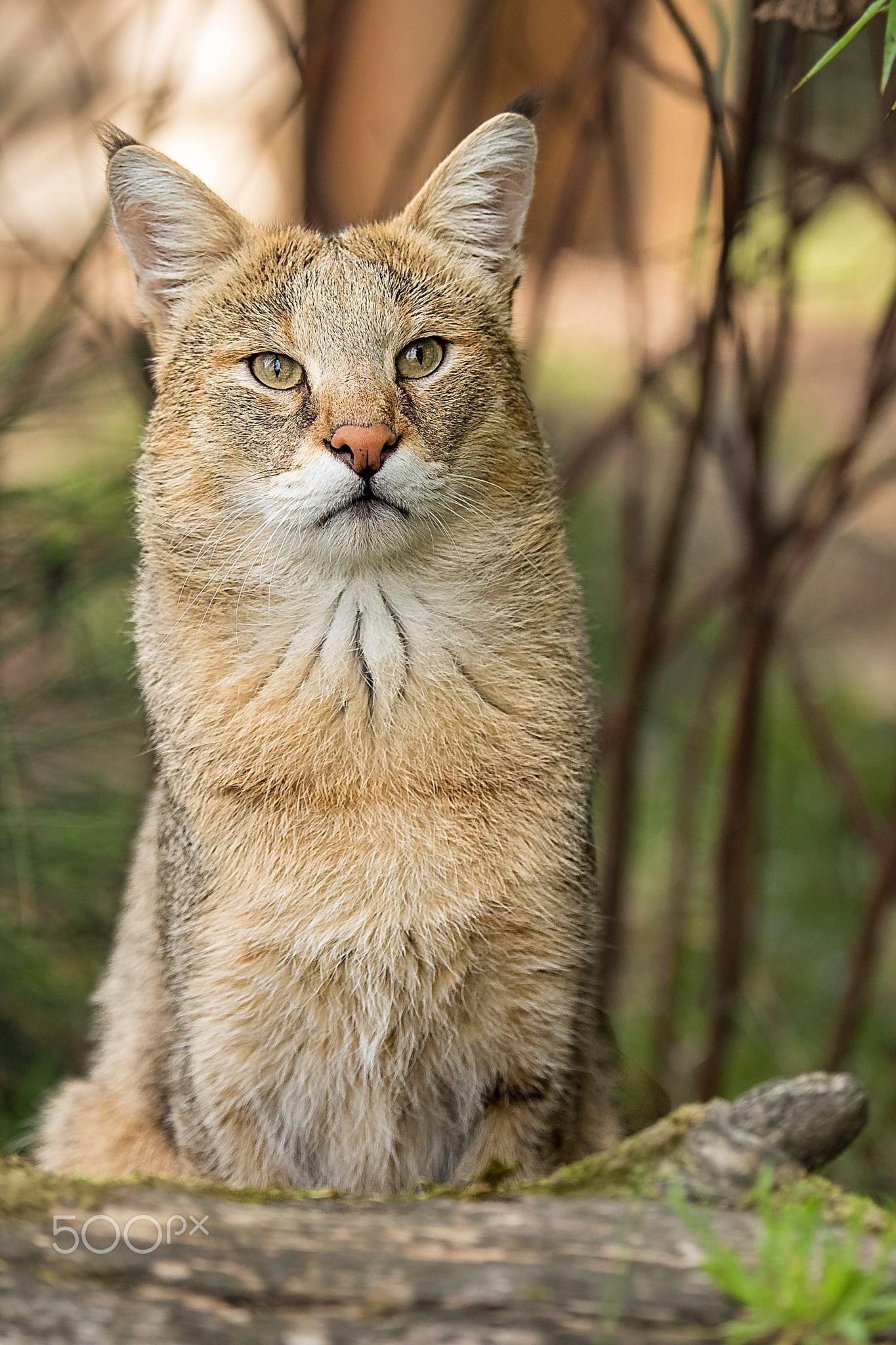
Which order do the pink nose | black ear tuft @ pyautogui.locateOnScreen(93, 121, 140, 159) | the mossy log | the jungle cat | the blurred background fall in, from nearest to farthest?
the mossy log < the pink nose < the jungle cat < black ear tuft @ pyautogui.locateOnScreen(93, 121, 140, 159) < the blurred background

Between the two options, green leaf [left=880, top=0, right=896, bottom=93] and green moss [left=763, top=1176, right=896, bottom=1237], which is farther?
green leaf [left=880, top=0, right=896, bottom=93]

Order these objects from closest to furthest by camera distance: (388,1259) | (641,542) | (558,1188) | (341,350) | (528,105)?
1. (388,1259)
2. (558,1188)
3. (341,350)
4. (528,105)
5. (641,542)

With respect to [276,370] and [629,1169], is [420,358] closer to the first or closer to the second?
[276,370]

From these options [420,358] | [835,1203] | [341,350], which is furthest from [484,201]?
[835,1203]

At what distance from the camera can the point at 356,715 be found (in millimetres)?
2809

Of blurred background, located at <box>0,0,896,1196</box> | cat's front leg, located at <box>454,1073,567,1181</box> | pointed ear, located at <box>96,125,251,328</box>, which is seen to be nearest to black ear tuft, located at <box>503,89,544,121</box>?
blurred background, located at <box>0,0,896,1196</box>

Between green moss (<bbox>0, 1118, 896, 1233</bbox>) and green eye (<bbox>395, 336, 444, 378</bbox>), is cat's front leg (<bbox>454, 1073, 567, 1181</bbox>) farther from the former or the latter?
green eye (<bbox>395, 336, 444, 378</bbox>)

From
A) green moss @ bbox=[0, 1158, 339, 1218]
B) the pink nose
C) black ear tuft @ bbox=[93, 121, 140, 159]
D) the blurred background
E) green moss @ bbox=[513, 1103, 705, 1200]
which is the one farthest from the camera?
the blurred background

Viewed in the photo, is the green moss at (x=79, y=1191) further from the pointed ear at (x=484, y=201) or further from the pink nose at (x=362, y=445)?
the pointed ear at (x=484, y=201)

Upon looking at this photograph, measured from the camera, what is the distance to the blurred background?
4.26 meters

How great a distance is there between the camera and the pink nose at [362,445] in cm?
256

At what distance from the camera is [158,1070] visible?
3.16m

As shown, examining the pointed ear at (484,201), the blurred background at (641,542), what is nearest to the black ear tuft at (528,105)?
the pointed ear at (484,201)

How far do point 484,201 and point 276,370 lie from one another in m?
0.61
